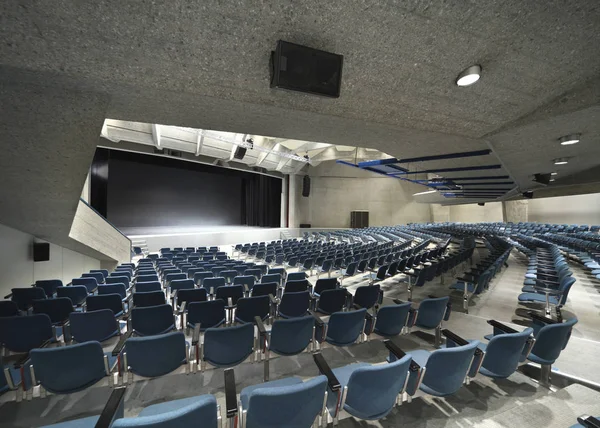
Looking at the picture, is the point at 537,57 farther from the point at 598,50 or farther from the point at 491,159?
the point at 491,159

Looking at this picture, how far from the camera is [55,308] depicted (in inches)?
144

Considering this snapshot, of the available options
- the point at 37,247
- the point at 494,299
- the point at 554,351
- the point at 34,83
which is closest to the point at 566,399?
the point at 554,351

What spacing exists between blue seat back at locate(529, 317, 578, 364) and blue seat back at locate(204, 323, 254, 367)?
2914mm

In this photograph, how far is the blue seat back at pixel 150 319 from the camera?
10.5 ft

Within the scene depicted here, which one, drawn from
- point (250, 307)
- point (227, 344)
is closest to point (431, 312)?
point (250, 307)

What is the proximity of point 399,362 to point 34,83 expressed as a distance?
13.0 feet

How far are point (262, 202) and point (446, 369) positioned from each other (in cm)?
2059

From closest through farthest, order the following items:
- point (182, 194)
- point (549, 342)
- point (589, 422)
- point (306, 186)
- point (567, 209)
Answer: point (589, 422) → point (549, 342) → point (182, 194) → point (567, 209) → point (306, 186)

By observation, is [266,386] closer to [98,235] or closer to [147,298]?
[147,298]

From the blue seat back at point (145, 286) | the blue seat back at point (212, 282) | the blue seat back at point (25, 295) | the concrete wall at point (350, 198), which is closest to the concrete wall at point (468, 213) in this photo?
the concrete wall at point (350, 198)

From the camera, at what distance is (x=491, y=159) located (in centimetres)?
602

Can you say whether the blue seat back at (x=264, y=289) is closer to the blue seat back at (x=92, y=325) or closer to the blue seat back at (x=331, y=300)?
the blue seat back at (x=331, y=300)

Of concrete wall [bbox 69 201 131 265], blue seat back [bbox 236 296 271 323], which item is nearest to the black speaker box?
concrete wall [bbox 69 201 131 265]

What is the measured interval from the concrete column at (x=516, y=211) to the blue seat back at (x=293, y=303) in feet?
91.8
